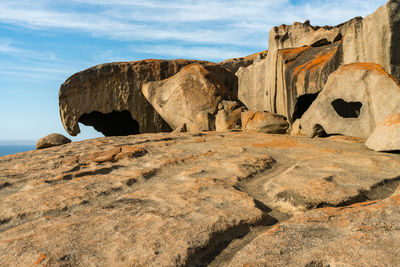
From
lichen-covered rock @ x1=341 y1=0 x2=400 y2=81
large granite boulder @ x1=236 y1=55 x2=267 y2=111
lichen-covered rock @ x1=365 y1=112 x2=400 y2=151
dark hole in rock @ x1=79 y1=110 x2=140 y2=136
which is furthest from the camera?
dark hole in rock @ x1=79 y1=110 x2=140 y2=136

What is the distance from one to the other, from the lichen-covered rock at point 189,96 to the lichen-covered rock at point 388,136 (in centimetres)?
428

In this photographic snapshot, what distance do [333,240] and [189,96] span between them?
6.62m

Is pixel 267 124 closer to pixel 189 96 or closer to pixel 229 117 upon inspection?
pixel 229 117

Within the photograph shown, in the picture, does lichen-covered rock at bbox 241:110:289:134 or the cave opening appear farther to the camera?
the cave opening

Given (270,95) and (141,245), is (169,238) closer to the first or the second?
(141,245)

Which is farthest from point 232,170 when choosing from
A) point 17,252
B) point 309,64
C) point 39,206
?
point 309,64

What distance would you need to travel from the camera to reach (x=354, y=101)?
14.8ft

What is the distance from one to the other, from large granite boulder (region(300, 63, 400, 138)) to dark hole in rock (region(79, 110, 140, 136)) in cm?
749

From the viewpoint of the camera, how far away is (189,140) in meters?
4.72

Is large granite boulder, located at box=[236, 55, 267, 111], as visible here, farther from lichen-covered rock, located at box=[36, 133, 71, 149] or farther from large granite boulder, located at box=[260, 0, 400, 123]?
lichen-covered rock, located at box=[36, 133, 71, 149]

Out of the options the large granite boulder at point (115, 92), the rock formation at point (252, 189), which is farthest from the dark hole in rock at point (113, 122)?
the rock formation at point (252, 189)

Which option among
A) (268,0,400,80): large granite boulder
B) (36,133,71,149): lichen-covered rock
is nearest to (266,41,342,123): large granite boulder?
(268,0,400,80): large granite boulder

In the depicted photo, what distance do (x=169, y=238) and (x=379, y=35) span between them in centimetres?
458

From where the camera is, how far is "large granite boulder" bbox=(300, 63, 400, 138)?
13.6 feet
